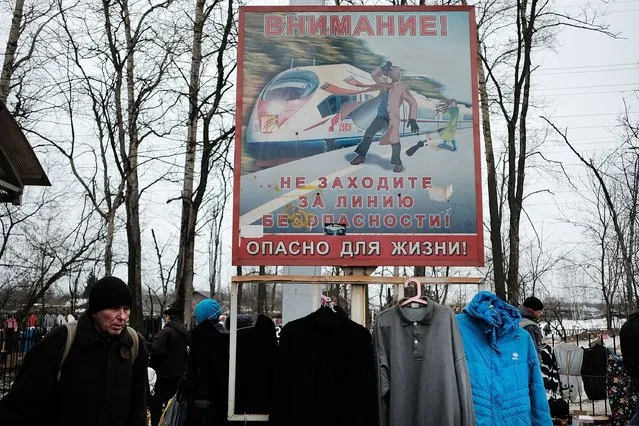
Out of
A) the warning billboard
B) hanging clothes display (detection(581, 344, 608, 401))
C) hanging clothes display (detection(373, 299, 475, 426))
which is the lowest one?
hanging clothes display (detection(581, 344, 608, 401))

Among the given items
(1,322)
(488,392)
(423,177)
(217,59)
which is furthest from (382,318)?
(1,322)

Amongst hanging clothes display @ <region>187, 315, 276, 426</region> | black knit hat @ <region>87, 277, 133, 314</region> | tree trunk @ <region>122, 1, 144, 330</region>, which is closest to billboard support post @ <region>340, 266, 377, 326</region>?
hanging clothes display @ <region>187, 315, 276, 426</region>

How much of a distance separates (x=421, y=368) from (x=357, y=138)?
6.42ft

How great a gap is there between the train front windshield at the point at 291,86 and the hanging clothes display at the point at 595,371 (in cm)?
1156

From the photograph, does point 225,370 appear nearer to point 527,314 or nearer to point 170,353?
point 527,314

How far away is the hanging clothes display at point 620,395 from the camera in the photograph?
856cm

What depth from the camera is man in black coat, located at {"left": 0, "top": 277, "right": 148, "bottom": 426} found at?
3307 mm

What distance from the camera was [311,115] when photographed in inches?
210

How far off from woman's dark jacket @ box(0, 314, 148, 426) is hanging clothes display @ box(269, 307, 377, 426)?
1.16 metres

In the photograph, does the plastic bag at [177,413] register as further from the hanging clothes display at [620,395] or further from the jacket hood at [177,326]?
the hanging clothes display at [620,395]

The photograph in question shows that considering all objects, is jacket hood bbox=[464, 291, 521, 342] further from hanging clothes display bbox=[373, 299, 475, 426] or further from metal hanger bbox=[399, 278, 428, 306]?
metal hanger bbox=[399, 278, 428, 306]

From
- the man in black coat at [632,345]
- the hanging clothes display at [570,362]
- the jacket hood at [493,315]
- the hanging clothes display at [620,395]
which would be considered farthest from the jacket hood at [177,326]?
the hanging clothes display at [570,362]

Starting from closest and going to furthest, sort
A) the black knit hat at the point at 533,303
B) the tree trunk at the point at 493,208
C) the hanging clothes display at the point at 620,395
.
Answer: the black knit hat at the point at 533,303 < the hanging clothes display at the point at 620,395 < the tree trunk at the point at 493,208

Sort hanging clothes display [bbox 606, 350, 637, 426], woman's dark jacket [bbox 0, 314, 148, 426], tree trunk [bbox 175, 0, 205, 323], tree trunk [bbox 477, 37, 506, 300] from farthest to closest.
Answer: tree trunk [bbox 477, 37, 506, 300], tree trunk [bbox 175, 0, 205, 323], hanging clothes display [bbox 606, 350, 637, 426], woman's dark jacket [bbox 0, 314, 148, 426]
